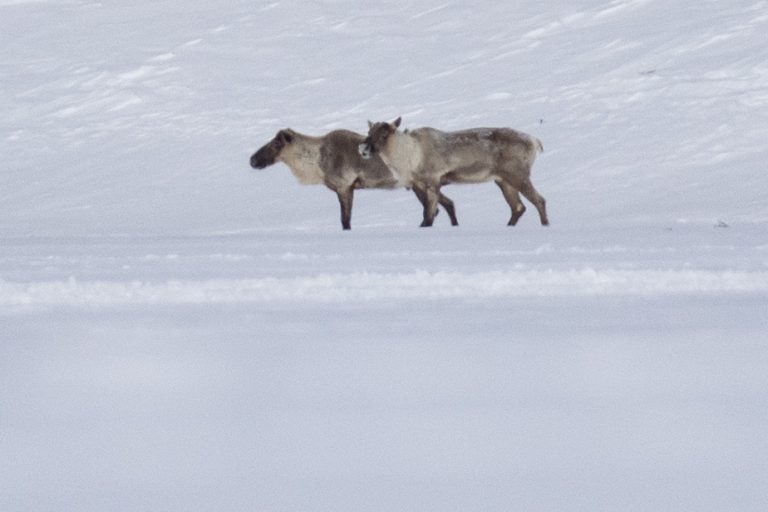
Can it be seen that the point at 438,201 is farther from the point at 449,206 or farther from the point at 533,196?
the point at 533,196

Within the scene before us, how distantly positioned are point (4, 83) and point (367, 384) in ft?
69.7

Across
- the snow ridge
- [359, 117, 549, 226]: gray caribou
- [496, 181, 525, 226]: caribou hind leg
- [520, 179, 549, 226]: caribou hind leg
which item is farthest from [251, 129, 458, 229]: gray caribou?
the snow ridge

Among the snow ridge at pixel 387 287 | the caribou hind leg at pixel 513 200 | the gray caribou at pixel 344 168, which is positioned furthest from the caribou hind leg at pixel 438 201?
the snow ridge at pixel 387 287

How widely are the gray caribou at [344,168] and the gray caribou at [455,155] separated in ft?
0.48

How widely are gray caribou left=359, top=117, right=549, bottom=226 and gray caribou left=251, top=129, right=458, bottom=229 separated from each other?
145mm

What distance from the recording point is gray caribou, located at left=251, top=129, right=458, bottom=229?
14.5 meters

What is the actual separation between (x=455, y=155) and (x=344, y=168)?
958 millimetres

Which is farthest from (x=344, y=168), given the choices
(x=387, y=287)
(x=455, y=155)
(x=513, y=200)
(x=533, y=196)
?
(x=387, y=287)

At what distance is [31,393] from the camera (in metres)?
4.86

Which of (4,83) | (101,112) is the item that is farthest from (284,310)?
(4,83)

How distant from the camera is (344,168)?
14586 mm

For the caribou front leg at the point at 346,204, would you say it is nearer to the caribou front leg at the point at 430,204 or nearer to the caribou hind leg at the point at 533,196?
the caribou front leg at the point at 430,204

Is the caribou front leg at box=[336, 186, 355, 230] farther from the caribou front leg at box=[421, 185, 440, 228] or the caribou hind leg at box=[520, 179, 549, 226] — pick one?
the caribou hind leg at box=[520, 179, 549, 226]

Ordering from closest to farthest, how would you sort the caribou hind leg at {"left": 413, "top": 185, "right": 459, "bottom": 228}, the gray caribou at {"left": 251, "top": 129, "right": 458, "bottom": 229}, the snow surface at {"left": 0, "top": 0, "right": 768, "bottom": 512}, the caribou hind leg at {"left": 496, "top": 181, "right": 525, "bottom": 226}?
the snow surface at {"left": 0, "top": 0, "right": 768, "bottom": 512}, the caribou hind leg at {"left": 413, "top": 185, "right": 459, "bottom": 228}, the caribou hind leg at {"left": 496, "top": 181, "right": 525, "bottom": 226}, the gray caribou at {"left": 251, "top": 129, "right": 458, "bottom": 229}
